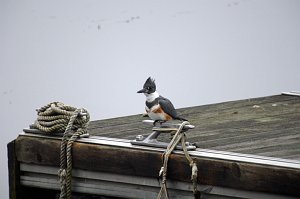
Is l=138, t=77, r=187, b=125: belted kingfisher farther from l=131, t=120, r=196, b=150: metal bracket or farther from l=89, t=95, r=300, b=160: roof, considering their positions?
l=89, t=95, r=300, b=160: roof

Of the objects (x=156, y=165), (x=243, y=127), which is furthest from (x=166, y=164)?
(x=243, y=127)

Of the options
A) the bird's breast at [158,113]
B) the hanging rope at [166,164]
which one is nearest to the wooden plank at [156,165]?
the hanging rope at [166,164]

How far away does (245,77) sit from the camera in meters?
10.2

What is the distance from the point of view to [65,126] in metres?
5.23

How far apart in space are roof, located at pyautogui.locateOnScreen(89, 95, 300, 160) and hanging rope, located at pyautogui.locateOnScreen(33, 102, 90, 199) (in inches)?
9.5

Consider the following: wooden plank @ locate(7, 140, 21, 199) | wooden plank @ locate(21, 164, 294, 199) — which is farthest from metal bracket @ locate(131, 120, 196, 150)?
wooden plank @ locate(7, 140, 21, 199)

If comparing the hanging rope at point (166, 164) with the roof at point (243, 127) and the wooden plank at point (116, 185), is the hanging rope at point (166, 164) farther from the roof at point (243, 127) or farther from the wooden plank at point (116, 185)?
the roof at point (243, 127)

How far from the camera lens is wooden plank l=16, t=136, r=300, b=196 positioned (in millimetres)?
4453

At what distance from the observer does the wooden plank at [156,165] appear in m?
4.45

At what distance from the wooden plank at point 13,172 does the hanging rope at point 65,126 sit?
6.8 inches

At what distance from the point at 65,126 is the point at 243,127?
98cm

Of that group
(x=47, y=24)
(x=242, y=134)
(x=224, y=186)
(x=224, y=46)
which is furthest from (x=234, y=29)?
(x=224, y=186)

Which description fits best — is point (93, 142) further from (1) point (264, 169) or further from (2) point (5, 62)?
(2) point (5, 62)

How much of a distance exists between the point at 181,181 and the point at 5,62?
18.8 feet
